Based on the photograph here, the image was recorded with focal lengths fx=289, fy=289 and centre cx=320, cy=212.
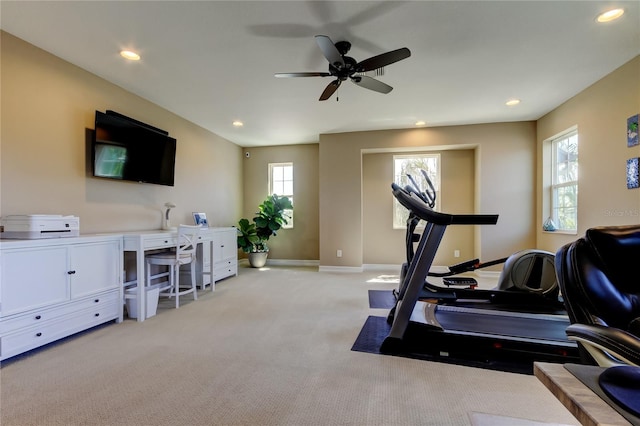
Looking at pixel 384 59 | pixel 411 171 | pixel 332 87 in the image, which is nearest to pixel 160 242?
pixel 332 87

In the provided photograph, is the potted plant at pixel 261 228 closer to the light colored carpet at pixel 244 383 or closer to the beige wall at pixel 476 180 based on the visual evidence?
the beige wall at pixel 476 180

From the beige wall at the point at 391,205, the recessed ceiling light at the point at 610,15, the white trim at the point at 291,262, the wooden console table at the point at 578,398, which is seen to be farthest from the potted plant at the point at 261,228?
the wooden console table at the point at 578,398

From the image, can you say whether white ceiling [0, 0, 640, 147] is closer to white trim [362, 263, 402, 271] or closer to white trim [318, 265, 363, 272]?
white trim [318, 265, 363, 272]

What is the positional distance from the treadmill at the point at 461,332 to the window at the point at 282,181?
174 inches

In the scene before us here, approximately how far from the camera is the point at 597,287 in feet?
4.27

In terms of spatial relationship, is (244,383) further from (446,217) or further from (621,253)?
(621,253)

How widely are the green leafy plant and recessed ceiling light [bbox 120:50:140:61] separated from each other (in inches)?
140

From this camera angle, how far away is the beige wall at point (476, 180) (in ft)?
16.7

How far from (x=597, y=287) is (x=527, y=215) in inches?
176

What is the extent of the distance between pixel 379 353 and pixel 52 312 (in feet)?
9.07

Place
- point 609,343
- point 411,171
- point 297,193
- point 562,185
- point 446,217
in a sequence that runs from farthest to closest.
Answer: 1. point 297,193
2. point 411,171
3. point 562,185
4. point 446,217
5. point 609,343

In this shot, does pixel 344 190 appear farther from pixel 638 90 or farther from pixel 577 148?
pixel 638 90

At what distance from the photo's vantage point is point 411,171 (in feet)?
19.8

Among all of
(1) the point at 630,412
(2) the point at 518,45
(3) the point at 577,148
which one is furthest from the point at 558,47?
(1) the point at 630,412
